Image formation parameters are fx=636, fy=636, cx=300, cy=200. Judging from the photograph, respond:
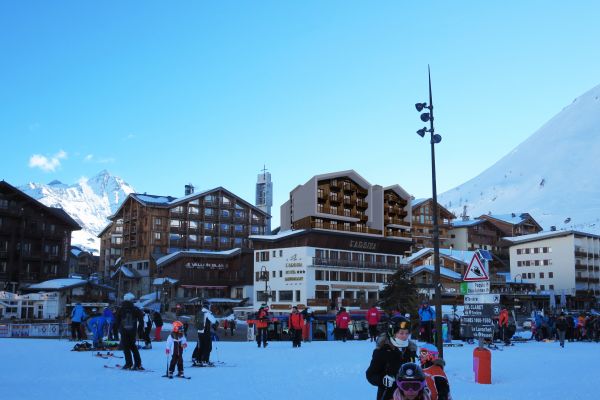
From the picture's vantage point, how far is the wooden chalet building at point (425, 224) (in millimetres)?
98312

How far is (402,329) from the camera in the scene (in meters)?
7.28

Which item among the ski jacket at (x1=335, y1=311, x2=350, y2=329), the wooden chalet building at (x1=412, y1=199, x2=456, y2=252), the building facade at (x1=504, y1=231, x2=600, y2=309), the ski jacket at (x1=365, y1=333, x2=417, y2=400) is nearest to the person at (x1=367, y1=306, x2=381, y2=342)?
the ski jacket at (x1=335, y1=311, x2=350, y2=329)

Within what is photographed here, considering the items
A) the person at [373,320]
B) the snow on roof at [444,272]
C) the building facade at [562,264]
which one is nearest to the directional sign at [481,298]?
the person at [373,320]

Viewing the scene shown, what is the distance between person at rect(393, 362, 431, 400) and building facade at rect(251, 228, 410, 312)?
6082cm

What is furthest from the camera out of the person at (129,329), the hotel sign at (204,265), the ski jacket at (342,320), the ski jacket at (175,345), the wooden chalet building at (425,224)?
the wooden chalet building at (425,224)

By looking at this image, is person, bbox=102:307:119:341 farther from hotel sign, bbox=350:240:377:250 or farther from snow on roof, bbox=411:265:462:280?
snow on roof, bbox=411:265:462:280

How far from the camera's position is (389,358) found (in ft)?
22.7

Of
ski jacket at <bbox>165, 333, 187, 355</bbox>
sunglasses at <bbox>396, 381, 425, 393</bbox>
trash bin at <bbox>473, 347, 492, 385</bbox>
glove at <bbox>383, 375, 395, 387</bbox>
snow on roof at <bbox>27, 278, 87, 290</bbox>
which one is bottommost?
trash bin at <bbox>473, 347, 492, 385</bbox>

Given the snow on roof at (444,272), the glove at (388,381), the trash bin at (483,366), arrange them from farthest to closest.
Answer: the snow on roof at (444,272)
the trash bin at (483,366)
the glove at (388,381)

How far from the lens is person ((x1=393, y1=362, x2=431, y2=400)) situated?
5.58m

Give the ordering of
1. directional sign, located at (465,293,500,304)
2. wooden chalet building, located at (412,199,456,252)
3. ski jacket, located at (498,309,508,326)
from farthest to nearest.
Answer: wooden chalet building, located at (412,199,456,252), ski jacket, located at (498,309,508,326), directional sign, located at (465,293,500,304)

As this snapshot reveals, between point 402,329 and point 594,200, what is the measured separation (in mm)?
176690

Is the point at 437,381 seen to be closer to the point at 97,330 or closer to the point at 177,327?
the point at 177,327

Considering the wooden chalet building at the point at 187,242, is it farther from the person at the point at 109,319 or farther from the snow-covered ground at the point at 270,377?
the snow-covered ground at the point at 270,377
